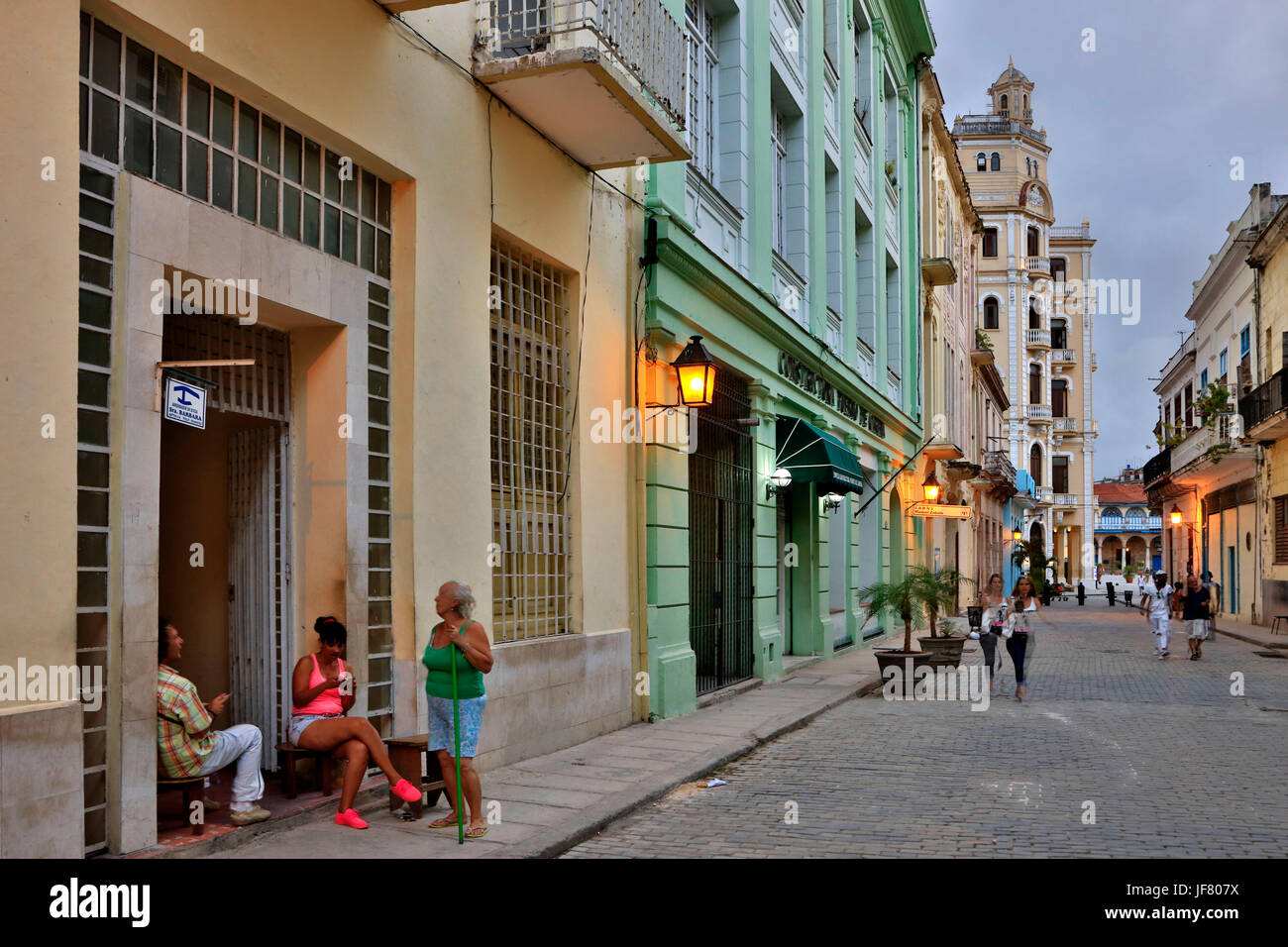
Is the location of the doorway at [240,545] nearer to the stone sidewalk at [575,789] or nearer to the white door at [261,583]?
the white door at [261,583]

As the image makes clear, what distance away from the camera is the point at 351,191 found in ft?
25.9

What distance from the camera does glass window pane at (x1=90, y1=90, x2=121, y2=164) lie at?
18.9ft

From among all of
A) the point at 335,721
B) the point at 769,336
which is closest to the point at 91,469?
the point at 335,721

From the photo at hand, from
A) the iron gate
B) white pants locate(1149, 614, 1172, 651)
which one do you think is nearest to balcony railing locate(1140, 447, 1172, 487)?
white pants locate(1149, 614, 1172, 651)

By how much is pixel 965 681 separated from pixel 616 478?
7817 mm

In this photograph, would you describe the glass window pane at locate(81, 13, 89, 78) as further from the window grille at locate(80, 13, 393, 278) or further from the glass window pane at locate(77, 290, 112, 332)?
the glass window pane at locate(77, 290, 112, 332)

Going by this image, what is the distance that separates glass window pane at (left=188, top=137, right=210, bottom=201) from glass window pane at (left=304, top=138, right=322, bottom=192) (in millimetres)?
951

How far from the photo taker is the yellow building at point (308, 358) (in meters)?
5.30

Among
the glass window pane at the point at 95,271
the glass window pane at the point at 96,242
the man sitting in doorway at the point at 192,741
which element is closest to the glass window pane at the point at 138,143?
the glass window pane at the point at 96,242

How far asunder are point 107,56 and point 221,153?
Answer: 90cm

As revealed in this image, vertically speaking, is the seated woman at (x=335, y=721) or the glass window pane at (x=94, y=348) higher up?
the glass window pane at (x=94, y=348)

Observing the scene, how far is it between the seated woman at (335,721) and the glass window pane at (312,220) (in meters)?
2.40

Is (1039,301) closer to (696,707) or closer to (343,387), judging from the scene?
(696,707)
